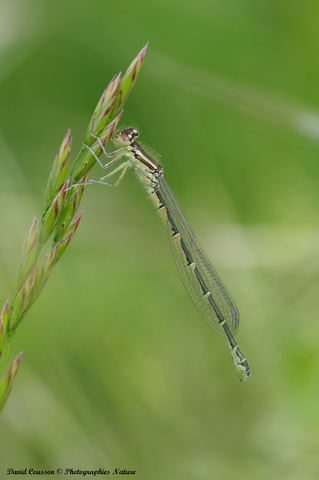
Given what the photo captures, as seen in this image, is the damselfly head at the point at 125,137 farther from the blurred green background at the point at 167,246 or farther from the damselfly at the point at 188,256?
the blurred green background at the point at 167,246

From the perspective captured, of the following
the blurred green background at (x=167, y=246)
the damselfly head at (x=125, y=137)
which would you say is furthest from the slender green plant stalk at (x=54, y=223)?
the blurred green background at (x=167, y=246)

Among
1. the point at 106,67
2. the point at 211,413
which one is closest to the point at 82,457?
the point at 211,413

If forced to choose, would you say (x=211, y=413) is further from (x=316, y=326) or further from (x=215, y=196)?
(x=215, y=196)

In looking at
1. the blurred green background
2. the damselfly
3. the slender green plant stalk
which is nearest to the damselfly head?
the damselfly

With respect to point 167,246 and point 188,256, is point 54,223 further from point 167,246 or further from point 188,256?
point 167,246

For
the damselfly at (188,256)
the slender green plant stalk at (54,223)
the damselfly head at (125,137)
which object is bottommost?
the slender green plant stalk at (54,223)

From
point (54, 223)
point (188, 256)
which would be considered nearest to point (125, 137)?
point (188, 256)
